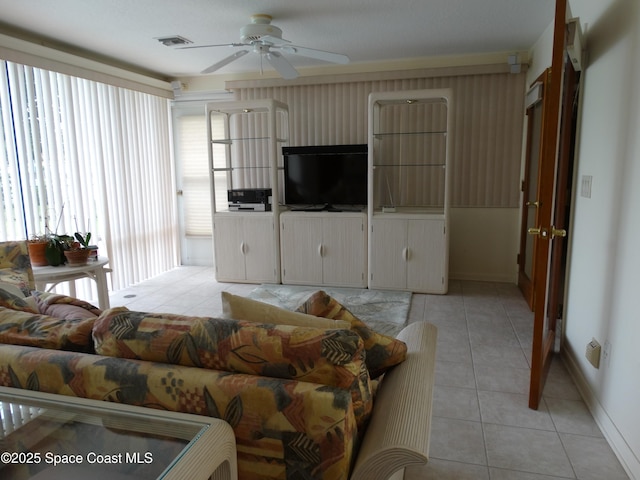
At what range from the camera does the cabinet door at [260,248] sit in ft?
15.9

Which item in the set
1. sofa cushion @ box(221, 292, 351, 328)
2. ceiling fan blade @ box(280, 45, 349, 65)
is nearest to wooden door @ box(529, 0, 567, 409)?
sofa cushion @ box(221, 292, 351, 328)

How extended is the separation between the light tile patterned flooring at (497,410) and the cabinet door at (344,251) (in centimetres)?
75

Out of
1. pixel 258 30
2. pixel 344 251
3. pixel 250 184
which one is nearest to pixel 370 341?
pixel 258 30

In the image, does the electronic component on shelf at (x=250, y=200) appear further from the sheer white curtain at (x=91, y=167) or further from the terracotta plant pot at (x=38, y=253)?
the terracotta plant pot at (x=38, y=253)

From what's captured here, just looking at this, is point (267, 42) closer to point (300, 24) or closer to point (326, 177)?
point (300, 24)

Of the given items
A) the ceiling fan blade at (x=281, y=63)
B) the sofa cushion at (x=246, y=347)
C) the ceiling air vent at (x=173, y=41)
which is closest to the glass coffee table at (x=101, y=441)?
the sofa cushion at (x=246, y=347)

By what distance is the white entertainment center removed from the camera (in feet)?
14.4

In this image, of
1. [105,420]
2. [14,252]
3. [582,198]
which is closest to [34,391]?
[105,420]

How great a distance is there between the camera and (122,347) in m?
1.28

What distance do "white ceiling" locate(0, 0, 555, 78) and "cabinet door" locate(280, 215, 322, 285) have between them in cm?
176

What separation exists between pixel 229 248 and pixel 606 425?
3824 millimetres

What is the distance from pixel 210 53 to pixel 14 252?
2.74 m

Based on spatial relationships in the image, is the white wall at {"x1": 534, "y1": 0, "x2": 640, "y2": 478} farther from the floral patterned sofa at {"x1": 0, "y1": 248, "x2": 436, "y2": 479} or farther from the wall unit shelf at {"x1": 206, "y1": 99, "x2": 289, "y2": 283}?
the wall unit shelf at {"x1": 206, "y1": 99, "x2": 289, "y2": 283}

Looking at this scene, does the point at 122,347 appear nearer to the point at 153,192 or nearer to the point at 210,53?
the point at 210,53
